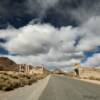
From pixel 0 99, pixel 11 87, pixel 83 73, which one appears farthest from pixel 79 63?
pixel 0 99

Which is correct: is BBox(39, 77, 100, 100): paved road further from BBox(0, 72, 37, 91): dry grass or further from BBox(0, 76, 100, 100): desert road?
BBox(0, 72, 37, 91): dry grass

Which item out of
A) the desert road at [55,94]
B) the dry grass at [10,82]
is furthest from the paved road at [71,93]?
the dry grass at [10,82]

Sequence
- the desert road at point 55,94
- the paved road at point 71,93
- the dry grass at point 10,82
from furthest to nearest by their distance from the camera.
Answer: the dry grass at point 10,82 < the desert road at point 55,94 < the paved road at point 71,93

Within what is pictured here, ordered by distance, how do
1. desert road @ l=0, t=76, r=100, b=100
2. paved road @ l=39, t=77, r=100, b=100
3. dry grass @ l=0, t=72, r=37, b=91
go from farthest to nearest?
dry grass @ l=0, t=72, r=37, b=91 → desert road @ l=0, t=76, r=100, b=100 → paved road @ l=39, t=77, r=100, b=100

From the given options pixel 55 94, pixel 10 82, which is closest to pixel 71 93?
pixel 55 94

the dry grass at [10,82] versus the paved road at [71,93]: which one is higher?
the dry grass at [10,82]

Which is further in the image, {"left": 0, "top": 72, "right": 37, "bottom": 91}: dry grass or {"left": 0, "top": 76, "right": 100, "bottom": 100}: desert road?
{"left": 0, "top": 72, "right": 37, "bottom": 91}: dry grass

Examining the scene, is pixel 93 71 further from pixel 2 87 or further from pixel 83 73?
pixel 2 87

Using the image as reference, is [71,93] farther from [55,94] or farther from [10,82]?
[10,82]

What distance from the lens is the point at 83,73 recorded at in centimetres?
13012

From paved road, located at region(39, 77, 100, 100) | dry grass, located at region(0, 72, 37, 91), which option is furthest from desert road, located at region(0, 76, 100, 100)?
→ dry grass, located at region(0, 72, 37, 91)

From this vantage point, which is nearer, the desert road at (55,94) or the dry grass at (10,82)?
the desert road at (55,94)

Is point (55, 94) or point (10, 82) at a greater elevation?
point (10, 82)

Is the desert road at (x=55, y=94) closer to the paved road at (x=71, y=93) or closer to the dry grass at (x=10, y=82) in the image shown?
the paved road at (x=71, y=93)
